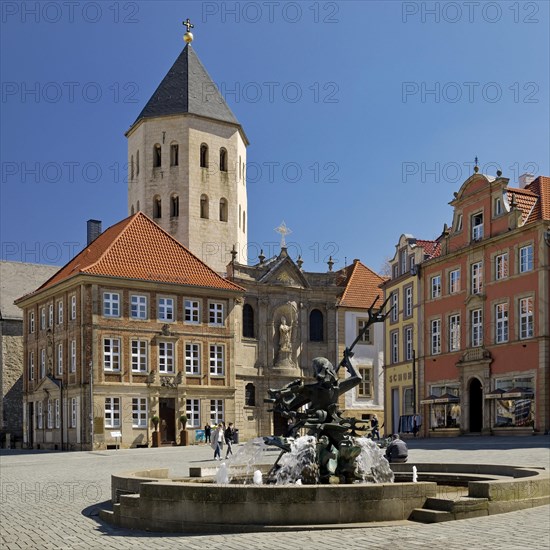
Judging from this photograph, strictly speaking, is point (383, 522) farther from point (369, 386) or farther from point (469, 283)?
point (369, 386)

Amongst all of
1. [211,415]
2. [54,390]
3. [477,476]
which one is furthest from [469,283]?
[477,476]

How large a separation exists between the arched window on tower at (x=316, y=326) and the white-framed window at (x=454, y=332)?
17659 millimetres

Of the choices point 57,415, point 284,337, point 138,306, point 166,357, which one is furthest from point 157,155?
point 57,415

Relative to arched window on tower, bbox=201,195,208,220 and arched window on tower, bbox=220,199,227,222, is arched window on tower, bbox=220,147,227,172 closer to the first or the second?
arched window on tower, bbox=220,199,227,222

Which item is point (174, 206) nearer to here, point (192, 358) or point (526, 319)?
point (192, 358)

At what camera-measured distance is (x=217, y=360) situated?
5444 cm

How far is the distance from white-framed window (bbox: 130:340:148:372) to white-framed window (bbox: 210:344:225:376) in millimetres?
4698

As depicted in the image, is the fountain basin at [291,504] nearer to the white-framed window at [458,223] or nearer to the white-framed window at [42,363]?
the white-framed window at [458,223]

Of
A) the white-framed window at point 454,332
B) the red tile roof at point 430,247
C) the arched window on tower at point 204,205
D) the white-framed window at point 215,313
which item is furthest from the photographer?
the arched window on tower at point 204,205

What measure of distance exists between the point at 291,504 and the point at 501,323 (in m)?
32.7

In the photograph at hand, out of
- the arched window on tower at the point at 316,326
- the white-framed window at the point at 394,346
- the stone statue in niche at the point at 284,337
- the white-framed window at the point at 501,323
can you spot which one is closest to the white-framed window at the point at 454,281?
the white-framed window at the point at 501,323

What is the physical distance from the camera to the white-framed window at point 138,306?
50678mm

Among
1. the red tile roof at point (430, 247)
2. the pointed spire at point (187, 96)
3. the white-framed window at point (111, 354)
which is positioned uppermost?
the pointed spire at point (187, 96)

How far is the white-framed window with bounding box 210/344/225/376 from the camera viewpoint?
5409 centimetres
